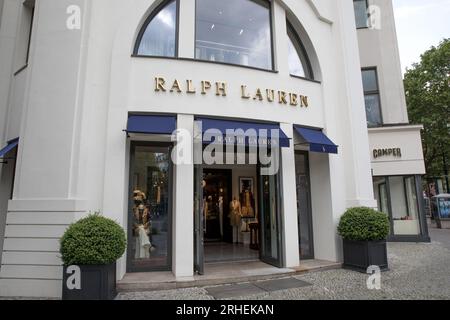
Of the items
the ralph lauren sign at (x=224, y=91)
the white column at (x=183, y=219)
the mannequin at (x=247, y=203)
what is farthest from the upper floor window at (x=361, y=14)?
the white column at (x=183, y=219)

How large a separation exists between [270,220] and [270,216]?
10 centimetres

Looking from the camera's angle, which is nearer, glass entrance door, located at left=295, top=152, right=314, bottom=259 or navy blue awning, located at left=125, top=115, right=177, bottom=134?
navy blue awning, located at left=125, top=115, right=177, bottom=134

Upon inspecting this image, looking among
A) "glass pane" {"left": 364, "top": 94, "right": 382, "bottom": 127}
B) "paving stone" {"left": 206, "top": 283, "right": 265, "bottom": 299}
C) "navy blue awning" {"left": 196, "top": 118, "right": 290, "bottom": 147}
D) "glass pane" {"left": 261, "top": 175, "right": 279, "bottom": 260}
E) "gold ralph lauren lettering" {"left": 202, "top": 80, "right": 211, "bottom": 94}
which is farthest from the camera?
"glass pane" {"left": 364, "top": 94, "right": 382, "bottom": 127}

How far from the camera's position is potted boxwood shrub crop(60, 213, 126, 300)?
207 inches

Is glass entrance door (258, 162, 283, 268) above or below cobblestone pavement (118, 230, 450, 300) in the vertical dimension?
above

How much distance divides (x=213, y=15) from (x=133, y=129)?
405cm

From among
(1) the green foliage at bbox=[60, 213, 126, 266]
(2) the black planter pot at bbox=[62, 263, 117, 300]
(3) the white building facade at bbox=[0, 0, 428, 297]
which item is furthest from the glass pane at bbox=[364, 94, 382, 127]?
(2) the black planter pot at bbox=[62, 263, 117, 300]

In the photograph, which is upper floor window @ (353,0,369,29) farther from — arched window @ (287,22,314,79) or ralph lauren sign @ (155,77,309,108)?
ralph lauren sign @ (155,77,309,108)

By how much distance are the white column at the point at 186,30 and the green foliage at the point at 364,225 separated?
219 inches

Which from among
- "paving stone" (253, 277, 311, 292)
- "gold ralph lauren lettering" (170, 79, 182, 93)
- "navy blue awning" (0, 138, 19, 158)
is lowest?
"paving stone" (253, 277, 311, 292)

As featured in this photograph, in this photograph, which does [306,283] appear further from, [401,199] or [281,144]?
[401,199]

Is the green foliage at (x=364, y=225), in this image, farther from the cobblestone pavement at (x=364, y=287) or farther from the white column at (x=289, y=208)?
the white column at (x=289, y=208)

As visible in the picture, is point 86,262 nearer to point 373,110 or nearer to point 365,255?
point 365,255

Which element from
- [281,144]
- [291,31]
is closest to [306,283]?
[281,144]
